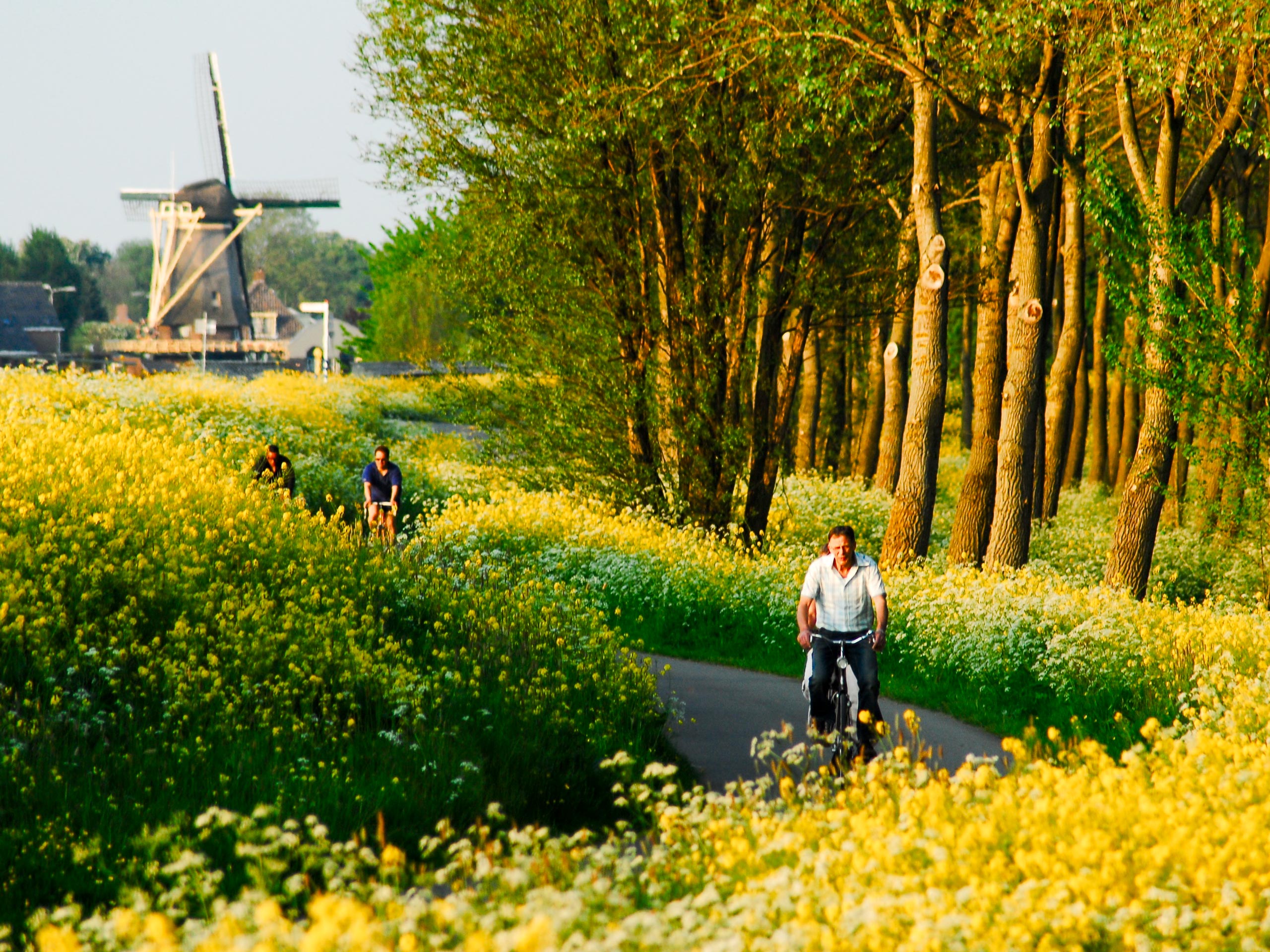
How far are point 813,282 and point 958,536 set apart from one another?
207 inches

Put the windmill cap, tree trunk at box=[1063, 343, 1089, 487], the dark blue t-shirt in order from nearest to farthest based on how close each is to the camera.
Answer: the dark blue t-shirt, tree trunk at box=[1063, 343, 1089, 487], the windmill cap

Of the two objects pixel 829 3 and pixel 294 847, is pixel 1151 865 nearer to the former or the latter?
pixel 294 847

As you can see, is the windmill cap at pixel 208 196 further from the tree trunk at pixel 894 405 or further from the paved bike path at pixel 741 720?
the paved bike path at pixel 741 720

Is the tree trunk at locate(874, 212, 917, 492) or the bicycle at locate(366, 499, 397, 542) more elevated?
A: the tree trunk at locate(874, 212, 917, 492)

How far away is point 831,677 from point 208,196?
84197 millimetres

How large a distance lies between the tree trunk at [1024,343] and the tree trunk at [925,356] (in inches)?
38.7

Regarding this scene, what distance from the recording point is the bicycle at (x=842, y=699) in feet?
28.9

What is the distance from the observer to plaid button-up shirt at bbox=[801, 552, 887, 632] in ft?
30.0

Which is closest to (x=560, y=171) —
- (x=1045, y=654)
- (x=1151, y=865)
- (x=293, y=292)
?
(x=1045, y=654)

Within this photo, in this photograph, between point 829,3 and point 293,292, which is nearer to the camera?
point 829,3

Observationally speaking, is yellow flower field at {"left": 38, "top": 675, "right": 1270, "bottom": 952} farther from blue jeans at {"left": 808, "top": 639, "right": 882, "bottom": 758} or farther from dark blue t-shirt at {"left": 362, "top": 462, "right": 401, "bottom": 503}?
dark blue t-shirt at {"left": 362, "top": 462, "right": 401, "bottom": 503}

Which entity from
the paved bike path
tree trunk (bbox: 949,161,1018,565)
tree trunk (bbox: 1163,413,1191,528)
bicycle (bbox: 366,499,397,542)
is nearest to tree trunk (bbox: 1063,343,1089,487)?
tree trunk (bbox: 1163,413,1191,528)

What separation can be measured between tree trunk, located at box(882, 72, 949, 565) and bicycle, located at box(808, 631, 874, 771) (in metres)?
7.44

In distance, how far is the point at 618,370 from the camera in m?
20.8
